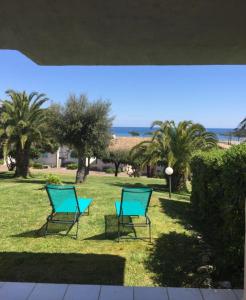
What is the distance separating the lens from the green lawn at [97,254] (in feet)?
15.0

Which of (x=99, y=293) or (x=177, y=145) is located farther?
(x=177, y=145)

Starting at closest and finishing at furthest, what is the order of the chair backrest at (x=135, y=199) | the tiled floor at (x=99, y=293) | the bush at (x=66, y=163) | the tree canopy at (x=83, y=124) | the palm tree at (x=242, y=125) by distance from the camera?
the tiled floor at (x=99, y=293)
the chair backrest at (x=135, y=199)
the palm tree at (x=242, y=125)
the tree canopy at (x=83, y=124)
the bush at (x=66, y=163)

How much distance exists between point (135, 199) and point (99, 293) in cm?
264

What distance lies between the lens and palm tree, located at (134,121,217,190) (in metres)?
16.6

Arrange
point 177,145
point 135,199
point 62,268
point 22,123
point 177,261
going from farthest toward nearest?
point 22,123 < point 177,145 < point 135,199 < point 177,261 < point 62,268

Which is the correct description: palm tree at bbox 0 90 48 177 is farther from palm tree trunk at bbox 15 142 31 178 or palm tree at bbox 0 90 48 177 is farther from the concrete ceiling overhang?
the concrete ceiling overhang

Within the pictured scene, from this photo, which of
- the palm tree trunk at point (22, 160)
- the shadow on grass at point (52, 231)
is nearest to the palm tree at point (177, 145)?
the palm tree trunk at point (22, 160)

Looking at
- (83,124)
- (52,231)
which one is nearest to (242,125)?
(83,124)

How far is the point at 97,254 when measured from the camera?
5477 mm

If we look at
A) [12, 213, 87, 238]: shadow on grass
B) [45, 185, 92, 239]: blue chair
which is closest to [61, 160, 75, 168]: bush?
[12, 213, 87, 238]: shadow on grass

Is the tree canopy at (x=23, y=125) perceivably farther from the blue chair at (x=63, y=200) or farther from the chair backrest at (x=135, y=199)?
the chair backrest at (x=135, y=199)

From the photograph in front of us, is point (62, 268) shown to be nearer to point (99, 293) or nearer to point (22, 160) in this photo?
point (99, 293)

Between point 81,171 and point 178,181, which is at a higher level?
point 81,171

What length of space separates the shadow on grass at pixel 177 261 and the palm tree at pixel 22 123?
15.0m
